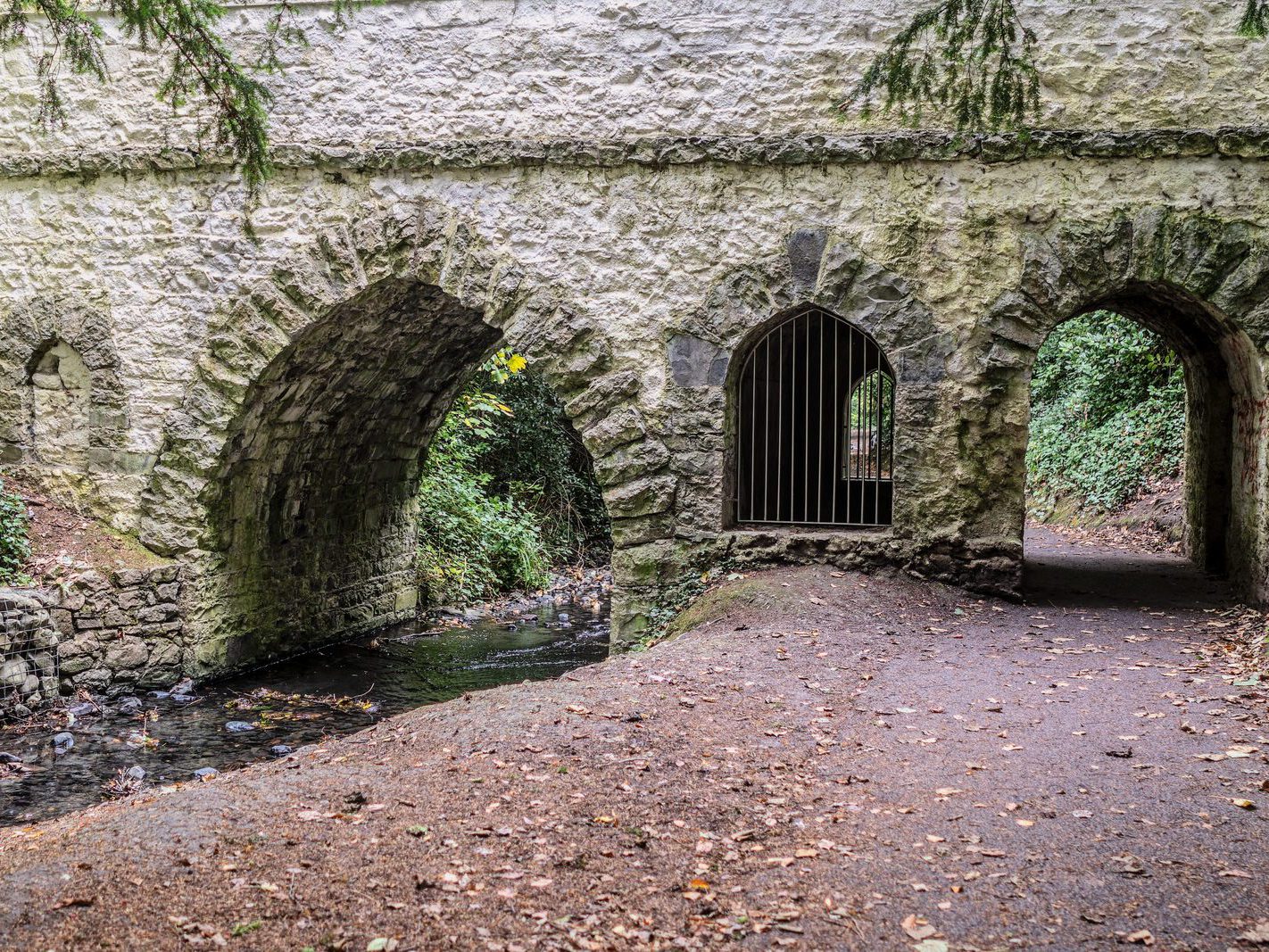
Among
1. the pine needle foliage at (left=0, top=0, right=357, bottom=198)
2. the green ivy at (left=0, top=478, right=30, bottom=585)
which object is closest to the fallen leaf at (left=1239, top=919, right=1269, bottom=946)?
the pine needle foliage at (left=0, top=0, right=357, bottom=198)

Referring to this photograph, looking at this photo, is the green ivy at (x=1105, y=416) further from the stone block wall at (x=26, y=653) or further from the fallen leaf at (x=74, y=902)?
the fallen leaf at (x=74, y=902)

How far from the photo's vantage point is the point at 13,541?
8109 mm

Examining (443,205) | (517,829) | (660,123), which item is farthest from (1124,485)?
(517,829)

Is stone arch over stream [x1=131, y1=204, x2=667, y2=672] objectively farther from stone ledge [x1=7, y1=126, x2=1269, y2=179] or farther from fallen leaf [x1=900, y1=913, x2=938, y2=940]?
fallen leaf [x1=900, y1=913, x2=938, y2=940]

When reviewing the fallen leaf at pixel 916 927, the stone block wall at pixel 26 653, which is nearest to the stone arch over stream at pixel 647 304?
the stone block wall at pixel 26 653

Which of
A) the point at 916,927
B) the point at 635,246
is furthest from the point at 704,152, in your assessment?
the point at 916,927

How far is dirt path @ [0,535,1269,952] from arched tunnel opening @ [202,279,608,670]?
435cm

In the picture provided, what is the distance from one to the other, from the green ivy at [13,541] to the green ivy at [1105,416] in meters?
11.8

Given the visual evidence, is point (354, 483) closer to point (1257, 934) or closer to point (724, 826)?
point (724, 826)

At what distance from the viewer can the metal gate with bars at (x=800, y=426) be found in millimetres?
8578

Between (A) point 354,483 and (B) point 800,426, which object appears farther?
(B) point 800,426

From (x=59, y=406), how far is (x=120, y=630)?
2.09 metres

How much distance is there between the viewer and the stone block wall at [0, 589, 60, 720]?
7.50 meters

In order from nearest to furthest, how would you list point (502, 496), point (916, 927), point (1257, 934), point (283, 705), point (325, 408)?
point (1257, 934)
point (916, 927)
point (283, 705)
point (325, 408)
point (502, 496)
